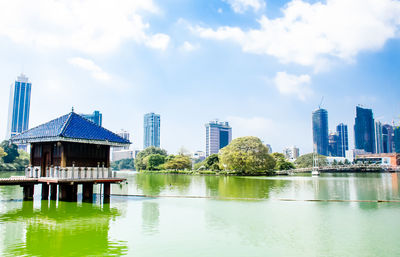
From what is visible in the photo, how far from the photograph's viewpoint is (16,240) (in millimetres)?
12164

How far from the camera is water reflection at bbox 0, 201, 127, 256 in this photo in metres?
11.1

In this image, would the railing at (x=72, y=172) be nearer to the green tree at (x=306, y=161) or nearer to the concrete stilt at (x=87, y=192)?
the concrete stilt at (x=87, y=192)

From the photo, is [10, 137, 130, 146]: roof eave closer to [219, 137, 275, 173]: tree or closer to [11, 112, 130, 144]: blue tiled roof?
[11, 112, 130, 144]: blue tiled roof

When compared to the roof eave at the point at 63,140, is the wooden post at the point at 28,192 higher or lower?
lower

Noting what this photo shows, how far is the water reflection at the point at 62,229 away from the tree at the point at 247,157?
57975 millimetres

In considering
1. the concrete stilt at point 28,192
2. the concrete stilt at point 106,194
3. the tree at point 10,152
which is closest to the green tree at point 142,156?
the tree at point 10,152

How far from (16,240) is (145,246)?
4.96 metres

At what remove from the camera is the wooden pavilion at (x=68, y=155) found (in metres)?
20.1

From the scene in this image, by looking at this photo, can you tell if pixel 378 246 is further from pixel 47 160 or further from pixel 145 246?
pixel 47 160

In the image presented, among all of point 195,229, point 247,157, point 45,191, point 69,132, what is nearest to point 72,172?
point 69,132

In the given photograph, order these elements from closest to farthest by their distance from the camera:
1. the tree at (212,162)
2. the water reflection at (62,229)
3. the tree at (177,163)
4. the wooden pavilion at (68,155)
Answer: the water reflection at (62,229), the wooden pavilion at (68,155), the tree at (212,162), the tree at (177,163)

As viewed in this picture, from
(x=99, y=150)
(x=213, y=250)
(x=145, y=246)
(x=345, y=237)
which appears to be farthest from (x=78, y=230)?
(x=345, y=237)

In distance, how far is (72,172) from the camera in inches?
781

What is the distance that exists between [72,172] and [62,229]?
6168 millimetres
